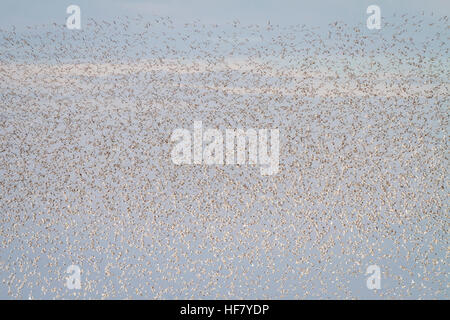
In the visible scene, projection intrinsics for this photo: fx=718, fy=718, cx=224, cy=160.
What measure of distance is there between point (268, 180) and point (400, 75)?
2.12m

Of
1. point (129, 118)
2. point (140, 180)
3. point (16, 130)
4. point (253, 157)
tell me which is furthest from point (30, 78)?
point (253, 157)

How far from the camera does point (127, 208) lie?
8.98 metres

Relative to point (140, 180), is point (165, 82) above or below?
above

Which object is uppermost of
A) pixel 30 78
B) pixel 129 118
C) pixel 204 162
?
pixel 30 78

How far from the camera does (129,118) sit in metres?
9.17

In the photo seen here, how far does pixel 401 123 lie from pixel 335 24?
1493 mm

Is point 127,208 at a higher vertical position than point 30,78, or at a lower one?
lower

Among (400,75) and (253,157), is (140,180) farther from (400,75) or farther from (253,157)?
(400,75)

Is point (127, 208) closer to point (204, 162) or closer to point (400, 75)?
point (204, 162)

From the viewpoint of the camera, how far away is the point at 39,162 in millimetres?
9156

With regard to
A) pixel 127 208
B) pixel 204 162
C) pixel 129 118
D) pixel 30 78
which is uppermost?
pixel 30 78

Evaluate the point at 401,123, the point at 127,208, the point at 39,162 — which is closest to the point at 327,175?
the point at 401,123

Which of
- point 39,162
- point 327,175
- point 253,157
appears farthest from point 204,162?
point 39,162

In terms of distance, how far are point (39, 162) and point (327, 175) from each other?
3.65 metres
